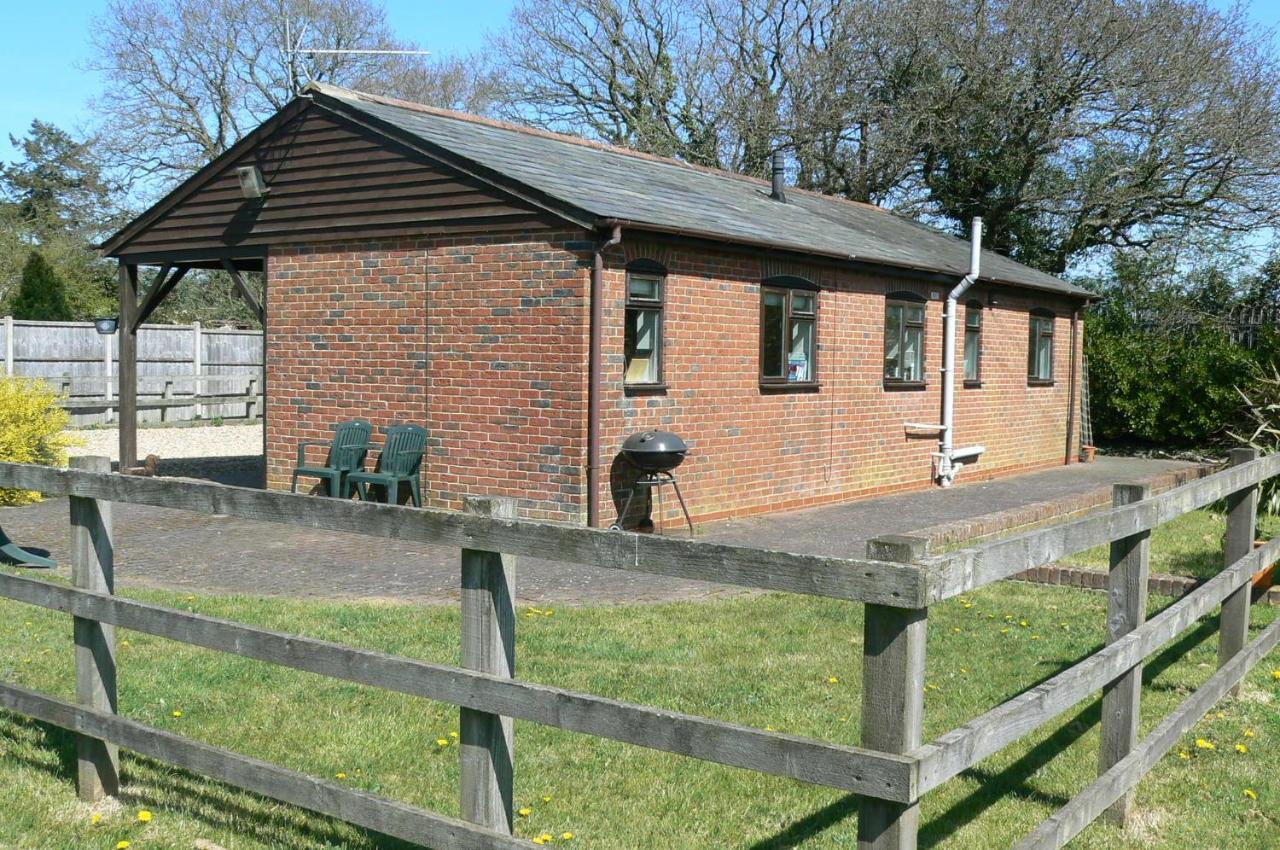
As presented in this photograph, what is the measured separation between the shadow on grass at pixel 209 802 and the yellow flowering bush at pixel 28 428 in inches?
335

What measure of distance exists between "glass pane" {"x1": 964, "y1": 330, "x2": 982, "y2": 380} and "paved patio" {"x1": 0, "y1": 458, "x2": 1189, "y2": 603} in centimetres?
370

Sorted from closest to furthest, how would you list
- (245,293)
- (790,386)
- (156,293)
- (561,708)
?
(561,708) → (790,386) → (245,293) → (156,293)

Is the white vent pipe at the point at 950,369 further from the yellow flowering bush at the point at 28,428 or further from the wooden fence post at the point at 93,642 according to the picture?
the wooden fence post at the point at 93,642

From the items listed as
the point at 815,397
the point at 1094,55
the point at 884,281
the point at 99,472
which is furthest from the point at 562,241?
the point at 1094,55

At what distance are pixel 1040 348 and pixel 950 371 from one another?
4.81 metres

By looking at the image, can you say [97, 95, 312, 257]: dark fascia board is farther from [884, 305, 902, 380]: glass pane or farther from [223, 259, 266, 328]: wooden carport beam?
[884, 305, 902, 380]: glass pane

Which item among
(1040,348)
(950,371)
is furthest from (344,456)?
(1040,348)

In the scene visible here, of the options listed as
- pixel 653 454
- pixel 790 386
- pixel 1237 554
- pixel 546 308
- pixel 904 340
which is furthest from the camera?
pixel 904 340

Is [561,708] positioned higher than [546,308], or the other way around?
[546,308]

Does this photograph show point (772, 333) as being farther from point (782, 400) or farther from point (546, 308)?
point (546, 308)

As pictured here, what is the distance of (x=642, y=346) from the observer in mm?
12570

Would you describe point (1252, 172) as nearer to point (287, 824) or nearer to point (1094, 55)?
point (1094, 55)

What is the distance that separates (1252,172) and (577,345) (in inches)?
833

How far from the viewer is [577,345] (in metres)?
11.8
